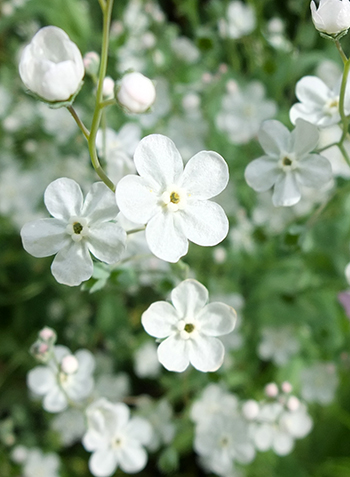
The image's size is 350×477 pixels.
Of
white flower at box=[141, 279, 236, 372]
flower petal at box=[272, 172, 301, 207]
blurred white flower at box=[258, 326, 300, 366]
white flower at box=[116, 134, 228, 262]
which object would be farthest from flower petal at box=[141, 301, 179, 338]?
blurred white flower at box=[258, 326, 300, 366]

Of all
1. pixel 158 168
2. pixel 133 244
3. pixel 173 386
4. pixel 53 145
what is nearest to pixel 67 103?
pixel 158 168

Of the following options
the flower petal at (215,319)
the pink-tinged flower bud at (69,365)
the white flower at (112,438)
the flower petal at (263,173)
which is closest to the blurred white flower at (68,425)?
the white flower at (112,438)

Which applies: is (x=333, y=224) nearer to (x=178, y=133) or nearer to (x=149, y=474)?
(x=178, y=133)

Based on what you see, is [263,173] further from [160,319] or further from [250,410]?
[250,410]

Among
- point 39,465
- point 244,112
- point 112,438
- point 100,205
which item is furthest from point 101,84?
point 39,465

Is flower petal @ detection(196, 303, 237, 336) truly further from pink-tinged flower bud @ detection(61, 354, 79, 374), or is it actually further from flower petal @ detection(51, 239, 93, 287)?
pink-tinged flower bud @ detection(61, 354, 79, 374)

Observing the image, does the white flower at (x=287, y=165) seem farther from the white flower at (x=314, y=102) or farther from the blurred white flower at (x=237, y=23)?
the blurred white flower at (x=237, y=23)
